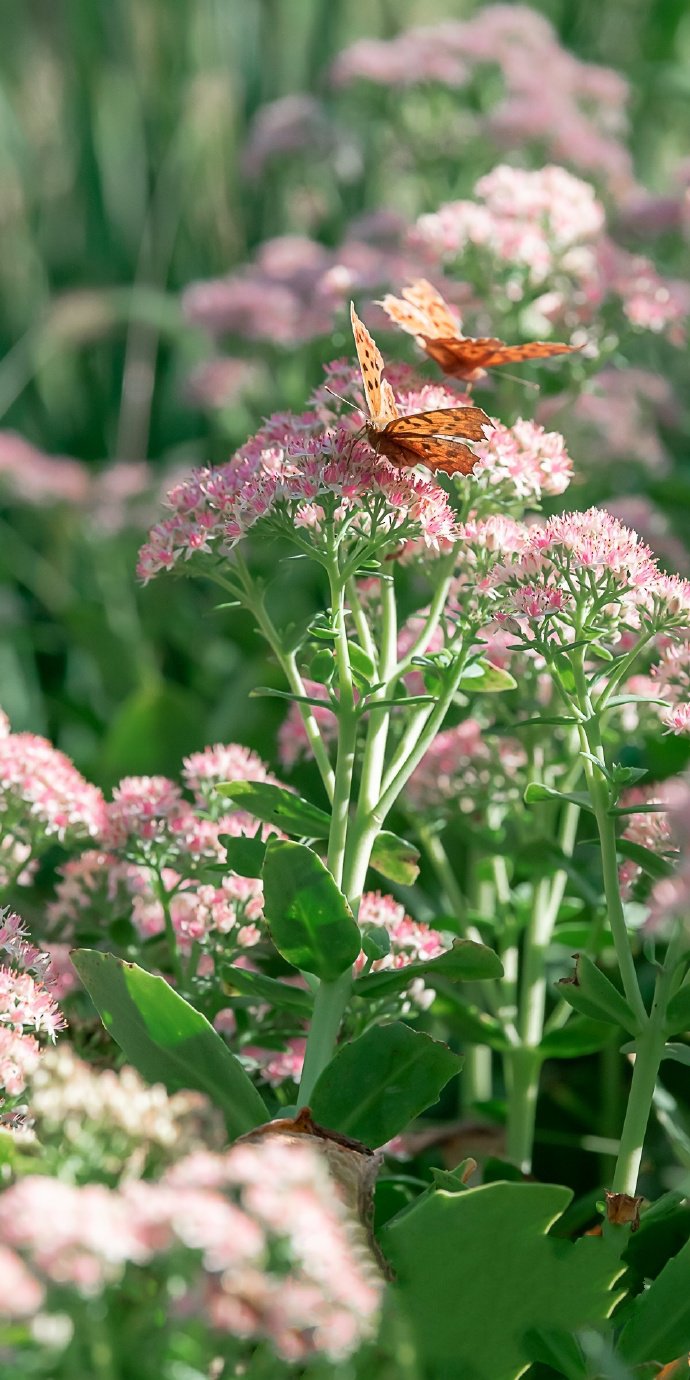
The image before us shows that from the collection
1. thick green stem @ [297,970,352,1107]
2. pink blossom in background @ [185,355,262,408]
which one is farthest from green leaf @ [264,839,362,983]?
pink blossom in background @ [185,355,262,408]

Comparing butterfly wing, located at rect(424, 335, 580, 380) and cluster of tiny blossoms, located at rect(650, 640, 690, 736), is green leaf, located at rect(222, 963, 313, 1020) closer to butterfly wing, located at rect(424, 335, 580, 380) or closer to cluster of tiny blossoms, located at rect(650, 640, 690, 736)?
cluster of tiny blossoms, located at rect(650, 640, 690, 736)

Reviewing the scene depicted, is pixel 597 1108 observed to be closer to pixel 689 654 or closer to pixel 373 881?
pixel 373 881

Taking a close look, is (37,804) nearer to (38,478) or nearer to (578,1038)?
(578,1038)

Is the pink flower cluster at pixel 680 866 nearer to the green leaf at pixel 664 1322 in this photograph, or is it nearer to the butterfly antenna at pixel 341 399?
the green leaf at pixel 664 1322

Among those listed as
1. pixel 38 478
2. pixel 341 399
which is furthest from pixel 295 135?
pixel 341 399

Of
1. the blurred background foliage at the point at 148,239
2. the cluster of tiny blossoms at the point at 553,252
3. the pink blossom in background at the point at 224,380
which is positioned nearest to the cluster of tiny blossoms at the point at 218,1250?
the cluster of tiny blossoms at the point at 553,252

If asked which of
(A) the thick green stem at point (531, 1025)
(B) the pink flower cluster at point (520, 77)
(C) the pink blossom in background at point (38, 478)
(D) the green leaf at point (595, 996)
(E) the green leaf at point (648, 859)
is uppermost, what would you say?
(B) the pink flower cluster at point (520, 77)
